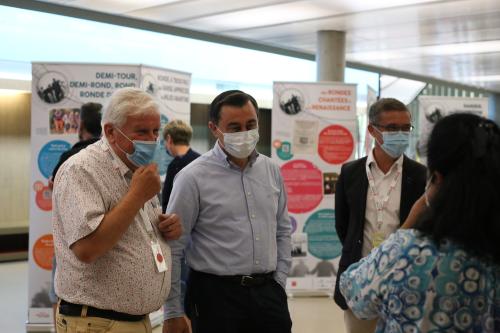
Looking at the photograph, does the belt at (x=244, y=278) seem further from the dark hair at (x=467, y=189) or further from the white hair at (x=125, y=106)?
the dark hair at (x=467, y=189)

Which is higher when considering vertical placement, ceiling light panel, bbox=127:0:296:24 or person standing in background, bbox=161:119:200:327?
ceiling light panel, bbox=127:0:296:24

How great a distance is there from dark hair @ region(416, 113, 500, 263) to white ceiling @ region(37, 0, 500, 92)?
5.56m

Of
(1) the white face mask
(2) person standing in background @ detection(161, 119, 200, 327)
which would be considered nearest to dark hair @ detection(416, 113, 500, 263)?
(1) the white face mask

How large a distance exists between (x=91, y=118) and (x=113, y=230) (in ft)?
8.93

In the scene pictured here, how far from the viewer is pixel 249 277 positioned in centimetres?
281

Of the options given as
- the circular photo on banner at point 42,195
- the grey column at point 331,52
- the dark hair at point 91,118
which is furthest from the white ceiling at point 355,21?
the dark hair at point 91,118

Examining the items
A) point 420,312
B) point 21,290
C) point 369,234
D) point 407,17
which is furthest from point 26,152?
point 420,312

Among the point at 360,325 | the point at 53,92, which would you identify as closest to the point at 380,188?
the point at 360,325

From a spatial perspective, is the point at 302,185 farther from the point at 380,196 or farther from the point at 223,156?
the point at 223,156

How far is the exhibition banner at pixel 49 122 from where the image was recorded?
602 centimetres

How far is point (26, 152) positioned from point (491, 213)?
32.8 feet

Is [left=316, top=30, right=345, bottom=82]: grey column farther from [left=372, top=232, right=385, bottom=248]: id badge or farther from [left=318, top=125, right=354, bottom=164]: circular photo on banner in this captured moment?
[left=372, top=232, right=385, bottom=248]: id badge

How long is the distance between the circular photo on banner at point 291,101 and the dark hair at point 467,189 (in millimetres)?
5873

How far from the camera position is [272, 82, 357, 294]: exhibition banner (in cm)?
766
